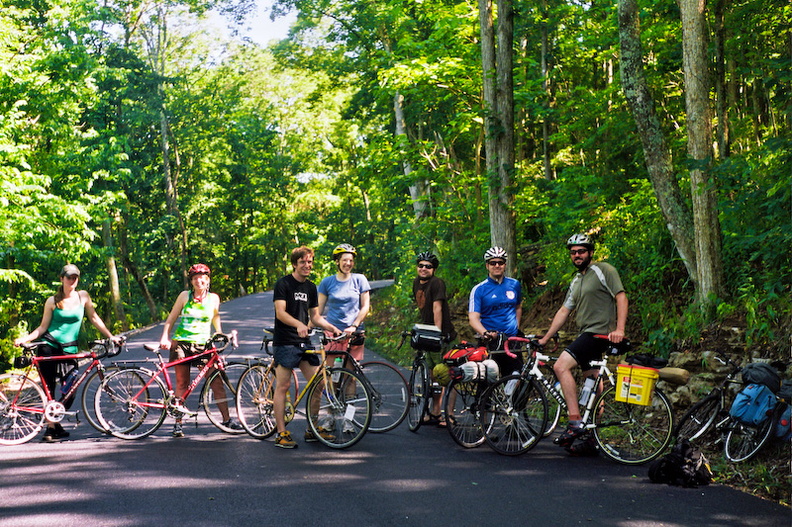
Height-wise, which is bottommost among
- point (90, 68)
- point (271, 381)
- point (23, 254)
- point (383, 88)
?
point (271, 381)

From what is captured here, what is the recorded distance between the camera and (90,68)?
2225cm

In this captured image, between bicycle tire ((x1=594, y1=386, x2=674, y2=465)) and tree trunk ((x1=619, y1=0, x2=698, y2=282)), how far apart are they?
3.37 meters

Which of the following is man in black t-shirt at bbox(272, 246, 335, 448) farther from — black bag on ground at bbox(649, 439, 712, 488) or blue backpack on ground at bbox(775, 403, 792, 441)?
blue backpack on ground at bbox(775, 403, 792, 441)

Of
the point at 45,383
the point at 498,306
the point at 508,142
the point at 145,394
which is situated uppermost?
the point at 508,142

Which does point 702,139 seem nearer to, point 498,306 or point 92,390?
point 498,306

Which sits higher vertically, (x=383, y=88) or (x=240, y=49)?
(x=240, y=49)

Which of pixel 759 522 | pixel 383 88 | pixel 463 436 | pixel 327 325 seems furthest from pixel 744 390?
pixel 383 88

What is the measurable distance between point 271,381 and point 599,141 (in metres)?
9.24

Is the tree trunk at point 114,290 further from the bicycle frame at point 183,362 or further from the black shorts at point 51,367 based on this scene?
the bicycle frame at point 183,362

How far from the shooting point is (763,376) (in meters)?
6.77

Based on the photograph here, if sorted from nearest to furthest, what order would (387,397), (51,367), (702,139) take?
(51,367), (702,139), (387,397)

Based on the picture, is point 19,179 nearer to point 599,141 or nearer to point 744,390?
point 599,141

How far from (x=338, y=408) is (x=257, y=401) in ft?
3.68

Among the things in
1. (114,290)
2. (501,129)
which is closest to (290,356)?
(501,129)
